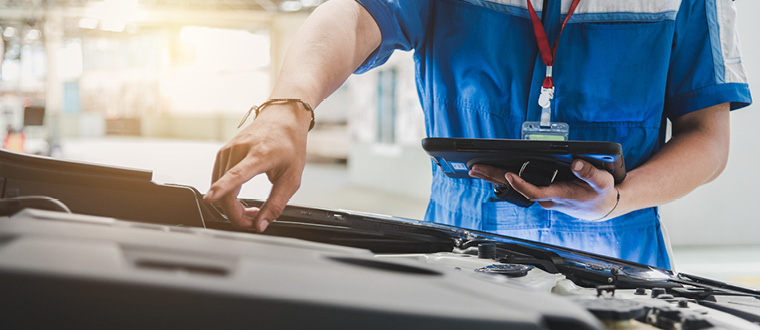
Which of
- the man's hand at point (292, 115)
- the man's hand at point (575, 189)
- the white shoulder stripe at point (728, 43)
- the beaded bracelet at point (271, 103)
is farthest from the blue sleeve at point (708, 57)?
the beaded bracelet at point (271, 103)

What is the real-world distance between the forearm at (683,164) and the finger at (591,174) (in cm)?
11

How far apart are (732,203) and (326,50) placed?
4.57 meters

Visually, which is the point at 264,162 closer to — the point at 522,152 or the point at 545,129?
the point at 522,152

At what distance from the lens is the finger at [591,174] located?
842 mm

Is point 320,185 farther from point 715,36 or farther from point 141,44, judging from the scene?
point 141,44

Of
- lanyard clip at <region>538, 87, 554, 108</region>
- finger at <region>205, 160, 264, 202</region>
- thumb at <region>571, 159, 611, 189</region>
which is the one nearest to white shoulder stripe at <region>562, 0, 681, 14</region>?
lanyard clip at <region>538, 87, 554, 108</region>

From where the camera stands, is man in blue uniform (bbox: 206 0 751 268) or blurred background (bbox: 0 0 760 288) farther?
blurred background (bbox: 0 0 760 288)

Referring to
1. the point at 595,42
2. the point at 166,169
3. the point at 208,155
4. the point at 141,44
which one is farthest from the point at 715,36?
the point at 141,44

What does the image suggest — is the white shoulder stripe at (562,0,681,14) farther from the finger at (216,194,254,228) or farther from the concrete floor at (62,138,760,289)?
the finger at (216,194,254,228)

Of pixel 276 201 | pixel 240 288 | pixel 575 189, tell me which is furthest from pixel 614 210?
pixel 240 288

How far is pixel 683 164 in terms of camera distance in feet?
3.59

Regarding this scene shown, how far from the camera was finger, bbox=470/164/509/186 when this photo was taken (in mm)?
927

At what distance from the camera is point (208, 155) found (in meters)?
10.7

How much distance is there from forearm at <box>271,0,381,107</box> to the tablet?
7.6 inches
